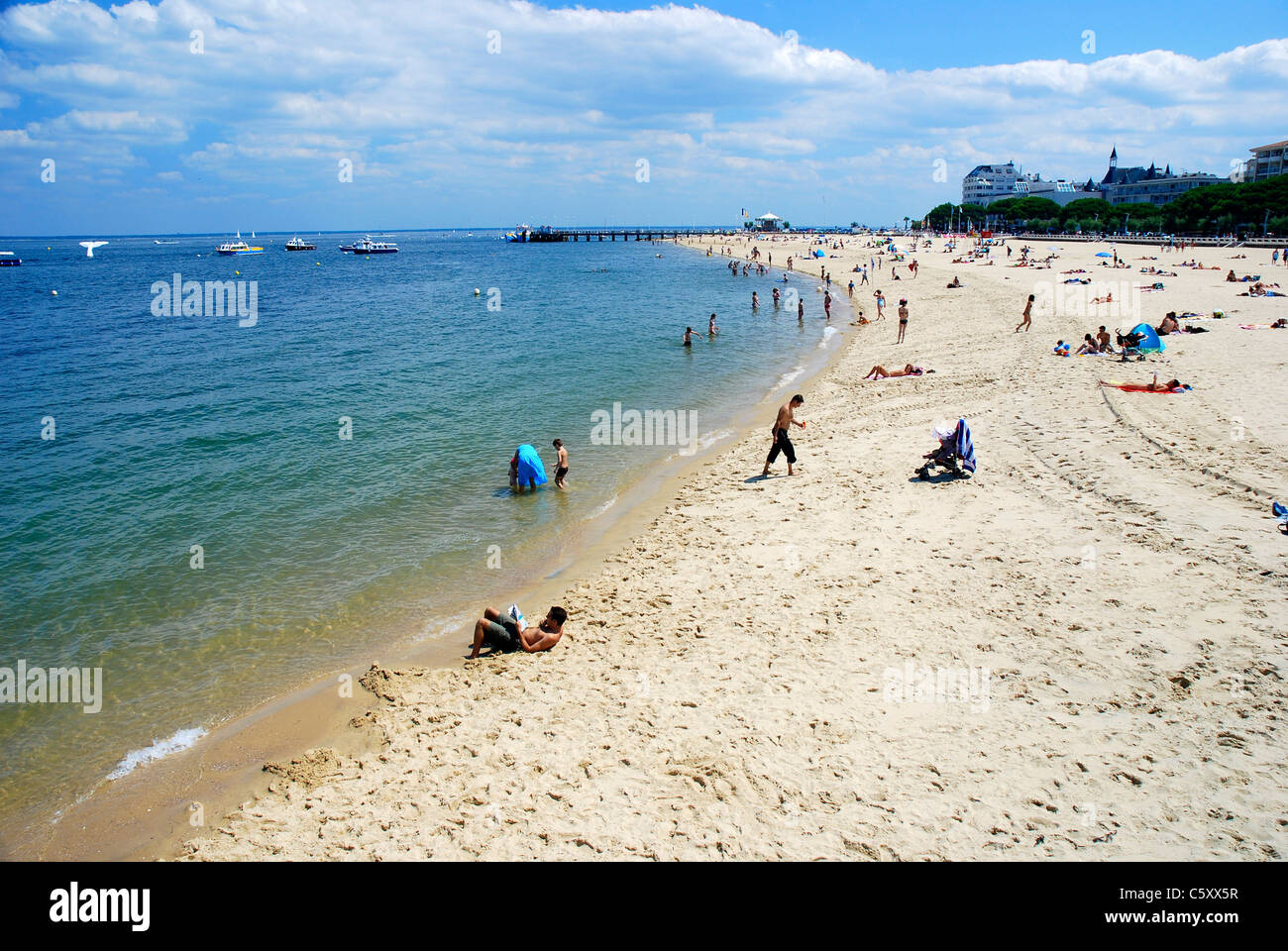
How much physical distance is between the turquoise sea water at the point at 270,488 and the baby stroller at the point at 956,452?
21.8 ft

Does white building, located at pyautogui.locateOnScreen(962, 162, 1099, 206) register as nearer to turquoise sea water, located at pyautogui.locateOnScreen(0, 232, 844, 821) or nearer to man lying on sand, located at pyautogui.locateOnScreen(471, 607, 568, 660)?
turquoise sea water, located at pyautogui.locateOnScreen(0, 232, 844, 821)

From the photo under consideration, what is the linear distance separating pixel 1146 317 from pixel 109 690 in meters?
32.9

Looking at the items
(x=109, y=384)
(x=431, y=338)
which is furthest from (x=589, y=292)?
(x=109, y=384)

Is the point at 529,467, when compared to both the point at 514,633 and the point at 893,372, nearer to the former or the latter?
the point at 514,633

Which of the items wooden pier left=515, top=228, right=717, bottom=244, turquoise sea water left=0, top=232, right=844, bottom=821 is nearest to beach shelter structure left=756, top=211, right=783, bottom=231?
wooden pier left=515, top=228, right=717, bottom=244

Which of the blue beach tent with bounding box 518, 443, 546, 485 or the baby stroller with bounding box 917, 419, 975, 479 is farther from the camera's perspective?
the blue beach tent with bounding box 518, 443, 546, 485

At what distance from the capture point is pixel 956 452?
12.2 meters

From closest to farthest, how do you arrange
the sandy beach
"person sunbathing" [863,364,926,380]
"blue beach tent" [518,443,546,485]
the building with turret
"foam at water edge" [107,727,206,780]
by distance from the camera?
the sandy beach
"foam at water edge" [107,727,206,780]
"blue beach tent" [518,443,546,485]
"person sunbathing" [863,364,926,380]
the building with turret

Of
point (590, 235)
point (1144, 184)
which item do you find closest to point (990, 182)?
point (1144, 184)

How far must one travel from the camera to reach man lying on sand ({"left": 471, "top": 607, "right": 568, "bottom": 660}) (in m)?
8.91

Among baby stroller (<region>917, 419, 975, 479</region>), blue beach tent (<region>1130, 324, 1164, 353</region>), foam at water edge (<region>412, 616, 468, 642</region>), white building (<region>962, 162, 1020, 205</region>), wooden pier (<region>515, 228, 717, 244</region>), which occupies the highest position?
white building (<region>962, 162, 1020, 205</region>)

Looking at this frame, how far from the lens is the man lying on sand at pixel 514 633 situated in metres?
8.91

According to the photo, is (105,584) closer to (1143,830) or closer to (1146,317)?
(1143,830)

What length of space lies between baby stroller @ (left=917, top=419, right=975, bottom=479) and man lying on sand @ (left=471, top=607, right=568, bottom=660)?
7.56 metres
